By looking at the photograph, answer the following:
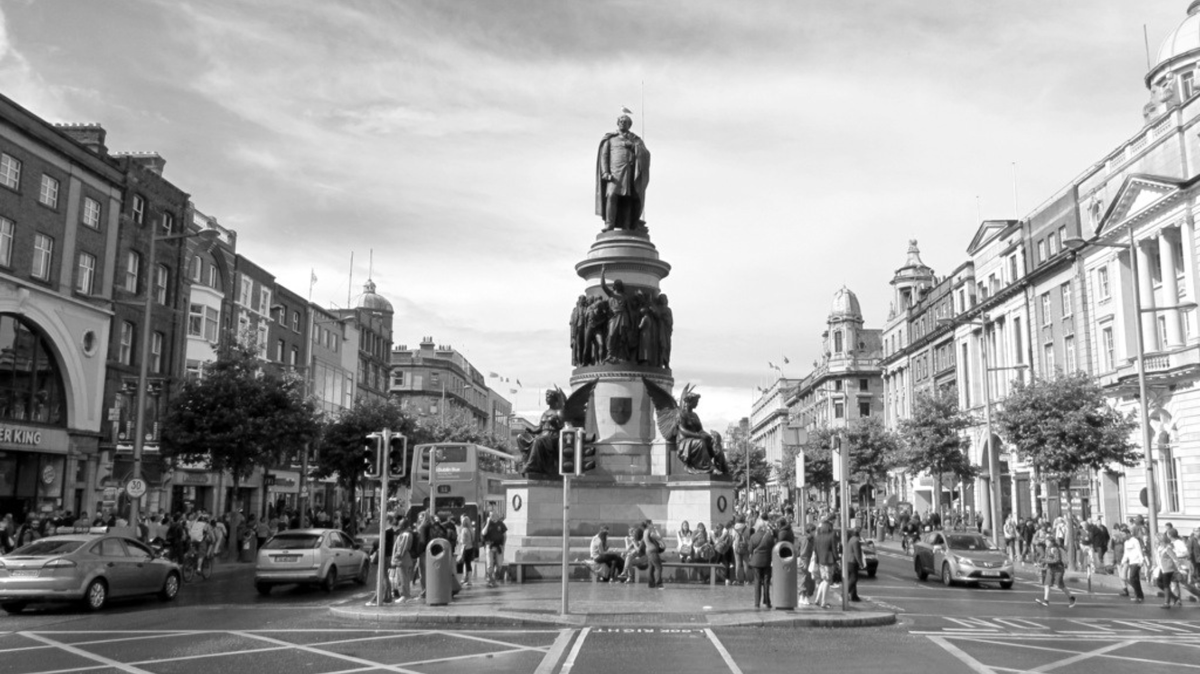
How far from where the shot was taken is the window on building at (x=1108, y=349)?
48.7 m

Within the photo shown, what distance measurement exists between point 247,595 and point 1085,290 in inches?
1751

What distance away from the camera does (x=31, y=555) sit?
1919 centimetres

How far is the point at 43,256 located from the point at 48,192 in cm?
251

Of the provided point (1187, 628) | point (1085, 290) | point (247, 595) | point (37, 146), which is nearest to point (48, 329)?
point (37, 146)

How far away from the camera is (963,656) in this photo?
45.3 ft

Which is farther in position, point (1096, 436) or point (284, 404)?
point (284, 404)

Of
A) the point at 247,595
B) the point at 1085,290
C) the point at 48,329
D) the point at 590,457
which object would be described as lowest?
the point at 247,595

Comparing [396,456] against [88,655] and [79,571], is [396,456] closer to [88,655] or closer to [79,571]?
[79,571]

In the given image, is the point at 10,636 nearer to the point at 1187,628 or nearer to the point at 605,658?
the point at 605,658

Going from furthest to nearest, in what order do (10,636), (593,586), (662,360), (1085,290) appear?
(1085,290), (662,360), (593,586), (10,636)

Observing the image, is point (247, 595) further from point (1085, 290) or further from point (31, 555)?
point (1085, 290)

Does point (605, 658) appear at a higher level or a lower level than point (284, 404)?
lower

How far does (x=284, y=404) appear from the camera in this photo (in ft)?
130

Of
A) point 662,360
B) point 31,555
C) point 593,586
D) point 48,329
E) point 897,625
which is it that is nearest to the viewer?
point 897,625
